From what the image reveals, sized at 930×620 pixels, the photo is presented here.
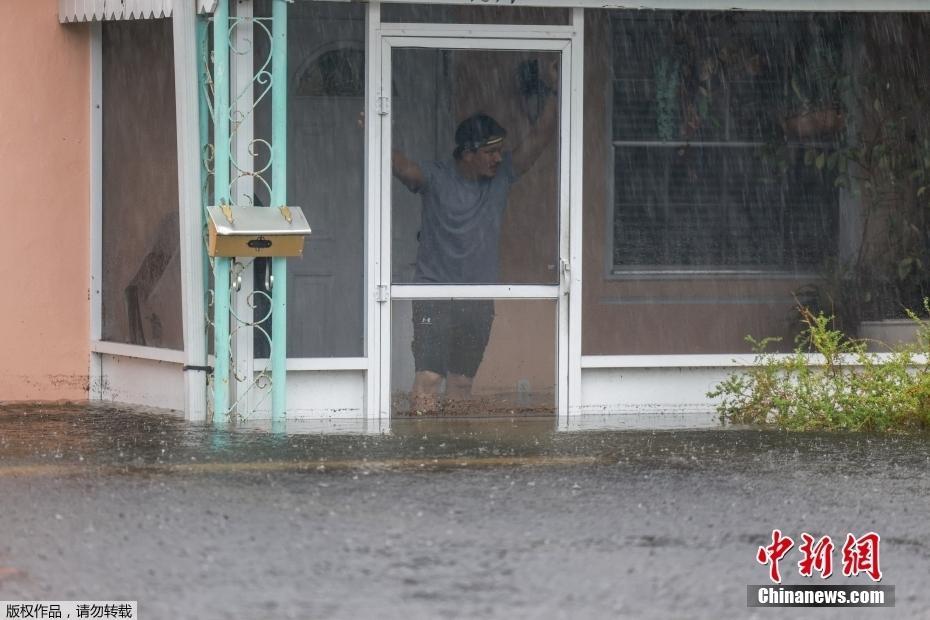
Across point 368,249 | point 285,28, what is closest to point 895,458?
point 368,249

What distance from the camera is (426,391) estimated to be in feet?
30.2

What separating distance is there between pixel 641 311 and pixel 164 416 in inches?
121

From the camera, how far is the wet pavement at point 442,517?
5066 mm

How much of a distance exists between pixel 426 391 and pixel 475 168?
4.53 ft

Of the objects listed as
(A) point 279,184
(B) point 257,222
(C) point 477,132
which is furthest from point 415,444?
(C) point 477,132

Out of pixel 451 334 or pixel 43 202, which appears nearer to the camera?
pixel 451 334

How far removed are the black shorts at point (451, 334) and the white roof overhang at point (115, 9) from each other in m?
2.20

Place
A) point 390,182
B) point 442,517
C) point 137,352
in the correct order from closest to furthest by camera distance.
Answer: point 442,517
point 390,182
point 137,352

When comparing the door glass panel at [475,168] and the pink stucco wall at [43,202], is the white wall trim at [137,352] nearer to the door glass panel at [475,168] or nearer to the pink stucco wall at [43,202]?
the pink stucco wall at [43,202]

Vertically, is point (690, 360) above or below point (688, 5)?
below

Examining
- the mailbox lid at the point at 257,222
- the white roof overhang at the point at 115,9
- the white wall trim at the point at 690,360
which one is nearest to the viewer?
the mailbox lid at the point at 257,222

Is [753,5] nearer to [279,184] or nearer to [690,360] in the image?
[690,360]

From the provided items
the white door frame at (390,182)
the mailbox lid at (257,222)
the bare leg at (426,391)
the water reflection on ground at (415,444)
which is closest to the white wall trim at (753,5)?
the white door frame at (390,182)

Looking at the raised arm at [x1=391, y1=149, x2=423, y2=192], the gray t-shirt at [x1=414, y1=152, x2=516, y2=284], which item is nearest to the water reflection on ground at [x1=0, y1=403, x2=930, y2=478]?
the gray t-shirt at [x1=414, y1=152, x2=516, y2=284]
